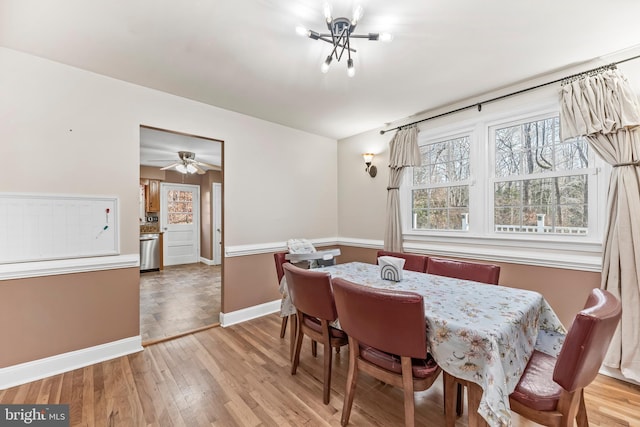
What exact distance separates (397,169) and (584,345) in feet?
8.98

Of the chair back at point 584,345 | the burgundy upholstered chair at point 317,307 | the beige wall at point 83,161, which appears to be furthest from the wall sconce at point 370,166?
the chair back at point 584,345

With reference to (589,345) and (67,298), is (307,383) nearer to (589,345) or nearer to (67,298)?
(589,345)

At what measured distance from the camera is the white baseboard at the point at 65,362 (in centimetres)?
202

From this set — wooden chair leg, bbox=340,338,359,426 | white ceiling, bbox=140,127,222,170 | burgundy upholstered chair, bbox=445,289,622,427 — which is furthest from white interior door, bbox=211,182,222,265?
burgundy upholstered chair, bbox=445,289,622,427

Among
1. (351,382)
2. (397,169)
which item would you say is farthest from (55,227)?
(397,169)

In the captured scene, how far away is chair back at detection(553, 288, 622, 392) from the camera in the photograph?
1.06 m

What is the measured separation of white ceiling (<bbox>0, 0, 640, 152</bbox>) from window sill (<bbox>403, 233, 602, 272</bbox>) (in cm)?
154

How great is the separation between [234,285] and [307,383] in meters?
1.58

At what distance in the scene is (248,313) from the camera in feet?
11.0

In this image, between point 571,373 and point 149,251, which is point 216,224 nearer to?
point 149,251

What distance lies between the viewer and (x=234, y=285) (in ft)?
10.7

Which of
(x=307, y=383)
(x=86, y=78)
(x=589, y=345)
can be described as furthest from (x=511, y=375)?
(x=86, y=78)

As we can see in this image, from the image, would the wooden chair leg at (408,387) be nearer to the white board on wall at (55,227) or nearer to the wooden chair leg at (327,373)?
the wooden chair leg at (327,373)

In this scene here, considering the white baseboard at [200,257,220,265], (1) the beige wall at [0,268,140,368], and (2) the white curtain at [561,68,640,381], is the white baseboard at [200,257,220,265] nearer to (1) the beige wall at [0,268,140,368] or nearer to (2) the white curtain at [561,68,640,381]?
(1) the beige wall at [0,268,140,368]
